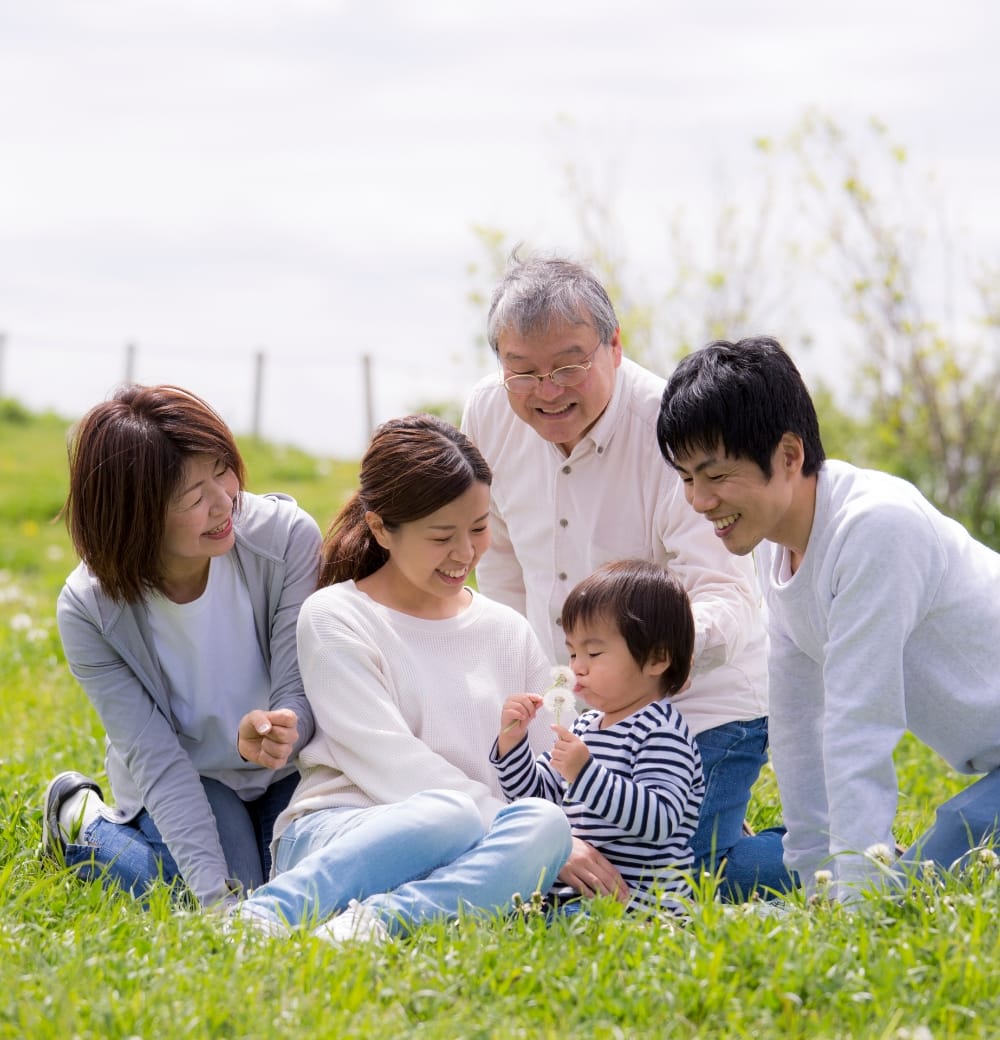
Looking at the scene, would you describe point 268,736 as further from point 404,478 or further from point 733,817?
point 733,817

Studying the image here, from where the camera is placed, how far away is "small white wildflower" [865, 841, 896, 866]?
307 centimetres

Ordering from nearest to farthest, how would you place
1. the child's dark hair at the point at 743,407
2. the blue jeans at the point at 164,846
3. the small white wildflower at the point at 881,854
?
the small white wildflower at the point at 881,854 → the child's dark hair at the point at 743,407 → the blue jeans at the point at 164,846

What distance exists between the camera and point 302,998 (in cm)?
261

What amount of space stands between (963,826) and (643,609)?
0.92m

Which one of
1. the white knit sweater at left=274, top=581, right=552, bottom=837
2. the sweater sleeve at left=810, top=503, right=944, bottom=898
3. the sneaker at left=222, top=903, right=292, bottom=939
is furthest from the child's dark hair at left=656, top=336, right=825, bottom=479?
the sneaker at left=222, top=903, right=292, bottom=939

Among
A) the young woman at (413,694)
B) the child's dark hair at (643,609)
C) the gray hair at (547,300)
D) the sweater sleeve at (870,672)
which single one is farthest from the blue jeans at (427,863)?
the gray hair at (547,300)

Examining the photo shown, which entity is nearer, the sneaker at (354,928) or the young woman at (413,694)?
the sneaker at (354,928)

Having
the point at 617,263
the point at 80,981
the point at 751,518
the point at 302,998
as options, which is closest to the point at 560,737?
the point at 751,518

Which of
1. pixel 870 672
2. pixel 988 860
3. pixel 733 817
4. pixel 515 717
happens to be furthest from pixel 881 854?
pixel 733 817

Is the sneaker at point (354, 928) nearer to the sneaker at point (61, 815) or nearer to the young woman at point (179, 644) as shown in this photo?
the young woman at point (179, 644)

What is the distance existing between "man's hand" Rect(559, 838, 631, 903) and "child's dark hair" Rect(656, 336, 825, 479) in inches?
39.7

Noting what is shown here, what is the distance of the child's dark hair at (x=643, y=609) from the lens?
142 inches

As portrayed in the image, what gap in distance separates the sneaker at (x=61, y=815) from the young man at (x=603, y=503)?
1.47m

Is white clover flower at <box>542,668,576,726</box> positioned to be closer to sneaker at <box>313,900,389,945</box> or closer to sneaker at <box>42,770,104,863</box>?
sneaker at <box>313,900,389,945</box>
